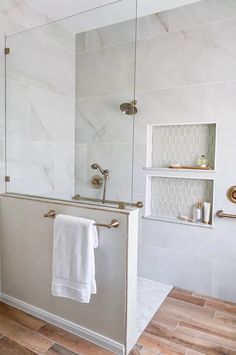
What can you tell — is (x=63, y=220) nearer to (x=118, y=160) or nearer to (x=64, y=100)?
(x=118, y=160)

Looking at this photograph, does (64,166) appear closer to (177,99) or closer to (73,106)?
(73,106)

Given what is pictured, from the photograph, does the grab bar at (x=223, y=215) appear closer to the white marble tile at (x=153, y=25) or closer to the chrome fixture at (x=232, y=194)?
the chrome fixture at (x=232, y=194)

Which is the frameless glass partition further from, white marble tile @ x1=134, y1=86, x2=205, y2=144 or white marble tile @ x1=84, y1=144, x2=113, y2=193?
white marble tile @ x1=134, y1=86, x2=205, y2=144

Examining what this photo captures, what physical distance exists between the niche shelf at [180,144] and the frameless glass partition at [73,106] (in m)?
0.42

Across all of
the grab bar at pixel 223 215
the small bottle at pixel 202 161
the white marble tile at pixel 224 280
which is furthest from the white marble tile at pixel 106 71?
the white marble tile at pixel 224 280

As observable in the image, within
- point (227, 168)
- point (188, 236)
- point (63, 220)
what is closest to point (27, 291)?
point (63, 220)

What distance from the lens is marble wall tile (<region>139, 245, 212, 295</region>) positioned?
2.36 metres

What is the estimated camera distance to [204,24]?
7.25 feet

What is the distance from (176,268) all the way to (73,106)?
73.1 inches

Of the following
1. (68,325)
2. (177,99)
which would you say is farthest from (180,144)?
(68,325)

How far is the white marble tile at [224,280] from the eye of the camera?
7.33 feet

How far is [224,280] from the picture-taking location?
2268mm

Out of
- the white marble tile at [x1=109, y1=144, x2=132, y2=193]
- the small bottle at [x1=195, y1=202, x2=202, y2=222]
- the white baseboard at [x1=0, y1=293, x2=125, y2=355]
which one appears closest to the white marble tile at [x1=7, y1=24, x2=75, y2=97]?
the white marble tile at [x1=109, y1=144, x2=132, y2=193]

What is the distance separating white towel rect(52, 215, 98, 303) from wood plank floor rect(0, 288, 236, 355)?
1.17 ft
